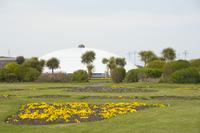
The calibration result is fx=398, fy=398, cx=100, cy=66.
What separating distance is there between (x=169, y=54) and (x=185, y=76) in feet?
152

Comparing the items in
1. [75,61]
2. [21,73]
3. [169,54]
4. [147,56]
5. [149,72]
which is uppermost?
[169,54]

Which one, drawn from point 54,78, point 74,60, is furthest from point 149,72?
point 74,60

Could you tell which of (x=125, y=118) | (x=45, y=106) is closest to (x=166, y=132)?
(x=125, y=118)

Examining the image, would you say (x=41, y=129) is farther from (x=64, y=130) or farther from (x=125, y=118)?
(x=125, y=118)

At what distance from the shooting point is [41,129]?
10797 mm

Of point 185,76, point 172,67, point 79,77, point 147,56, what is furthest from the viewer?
point 147,56

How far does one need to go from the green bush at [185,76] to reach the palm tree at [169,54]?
45502 mm

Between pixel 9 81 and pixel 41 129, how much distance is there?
124 feet

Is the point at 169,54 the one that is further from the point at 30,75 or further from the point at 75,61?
the point at 30,75

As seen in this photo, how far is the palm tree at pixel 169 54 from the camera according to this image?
278ft

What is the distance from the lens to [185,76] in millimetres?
38812

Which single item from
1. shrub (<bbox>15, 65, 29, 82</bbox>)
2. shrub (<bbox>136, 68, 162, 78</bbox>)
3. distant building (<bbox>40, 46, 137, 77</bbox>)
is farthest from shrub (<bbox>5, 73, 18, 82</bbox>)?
distant building (<bbox>40, 46, 137, 77</bbox>)

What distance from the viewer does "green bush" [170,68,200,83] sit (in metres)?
38.4

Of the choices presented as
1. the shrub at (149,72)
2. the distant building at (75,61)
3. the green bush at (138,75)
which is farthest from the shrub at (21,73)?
the distant building at (75,61)
